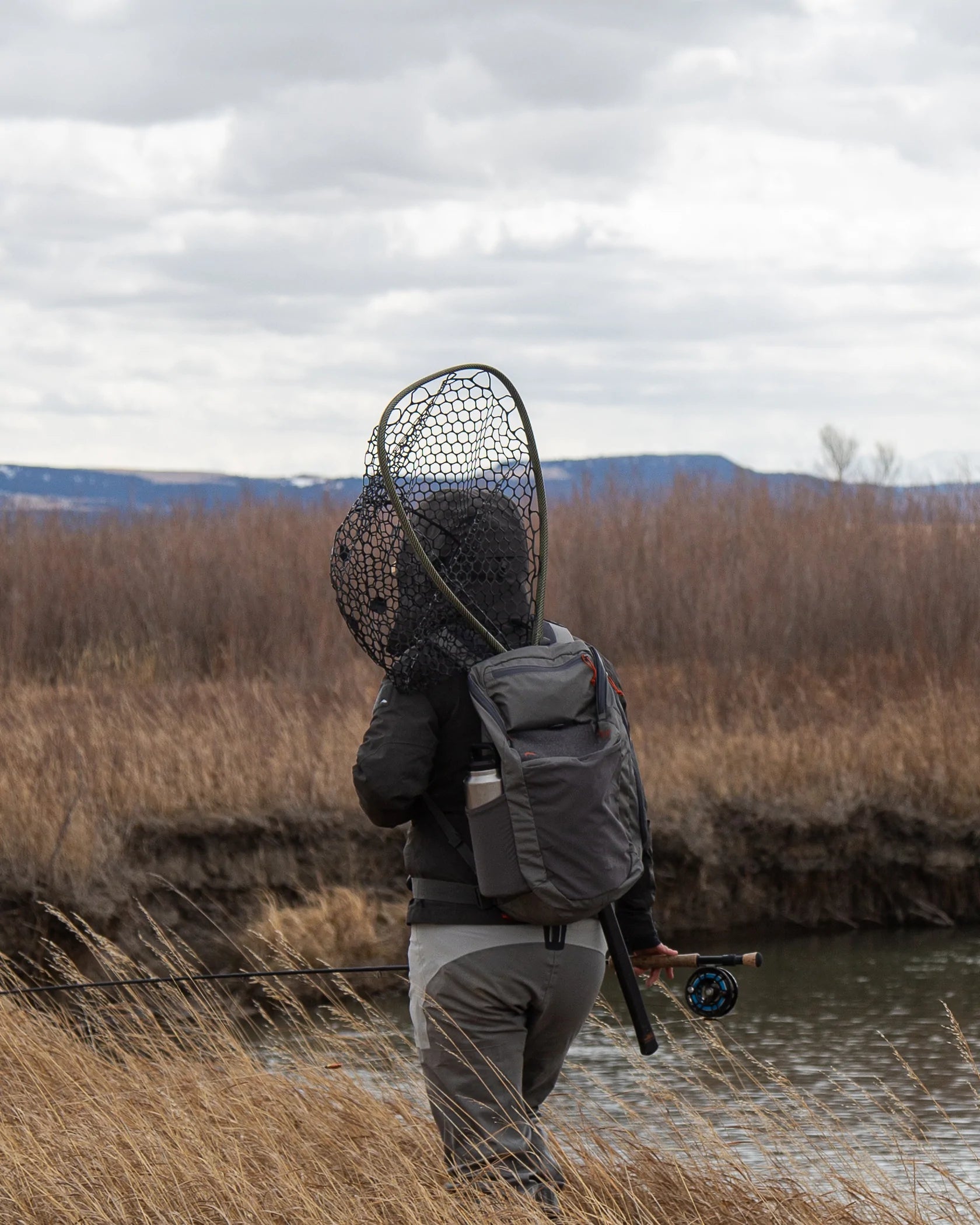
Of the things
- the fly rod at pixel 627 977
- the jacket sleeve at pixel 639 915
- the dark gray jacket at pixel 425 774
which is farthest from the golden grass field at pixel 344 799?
the dark gray jacket at pixel 425 774

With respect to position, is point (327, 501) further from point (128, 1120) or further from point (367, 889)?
point (128, 1120)

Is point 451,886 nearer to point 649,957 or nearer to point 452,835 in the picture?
point 452,835

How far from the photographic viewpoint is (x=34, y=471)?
44.7m

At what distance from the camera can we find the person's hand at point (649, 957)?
10.0ft

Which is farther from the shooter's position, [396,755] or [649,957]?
[649,957]

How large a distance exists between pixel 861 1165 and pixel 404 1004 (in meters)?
5.41

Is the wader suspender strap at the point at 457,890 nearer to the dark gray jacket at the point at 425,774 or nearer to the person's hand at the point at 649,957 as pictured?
the dark gray jacket at the point at 425,774

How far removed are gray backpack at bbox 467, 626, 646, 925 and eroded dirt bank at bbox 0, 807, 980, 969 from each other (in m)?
6.03

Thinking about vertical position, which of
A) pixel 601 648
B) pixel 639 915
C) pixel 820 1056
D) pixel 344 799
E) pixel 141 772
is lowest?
pixel 820 1056

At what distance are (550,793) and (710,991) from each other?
32.4 inches

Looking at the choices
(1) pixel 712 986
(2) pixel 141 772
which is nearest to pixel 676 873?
(2) pixel 141 772

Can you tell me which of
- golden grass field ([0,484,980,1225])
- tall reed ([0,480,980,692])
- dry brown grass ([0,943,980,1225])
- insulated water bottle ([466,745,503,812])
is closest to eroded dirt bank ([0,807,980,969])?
golden grass field ([0,484,980,1225])

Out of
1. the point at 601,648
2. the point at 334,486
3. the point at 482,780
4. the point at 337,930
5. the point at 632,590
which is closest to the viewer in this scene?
the point at 482,780

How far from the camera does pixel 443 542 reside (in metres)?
2.97
